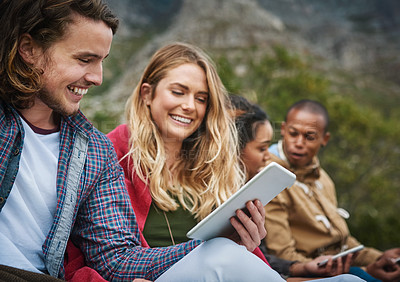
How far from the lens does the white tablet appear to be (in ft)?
4.33

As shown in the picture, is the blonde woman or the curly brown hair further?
the blonde woman

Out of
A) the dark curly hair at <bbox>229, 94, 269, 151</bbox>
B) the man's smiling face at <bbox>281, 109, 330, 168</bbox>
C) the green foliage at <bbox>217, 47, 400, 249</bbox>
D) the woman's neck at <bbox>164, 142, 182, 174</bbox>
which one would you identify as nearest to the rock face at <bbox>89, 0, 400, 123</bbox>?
the green foliage at <bbox>217, 47, 400, 249</bbox>

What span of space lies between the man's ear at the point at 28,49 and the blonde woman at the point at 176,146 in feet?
1.87

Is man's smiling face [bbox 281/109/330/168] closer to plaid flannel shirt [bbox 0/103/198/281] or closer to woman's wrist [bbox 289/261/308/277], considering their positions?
woman's wrist [bbox 289/261/308/277]

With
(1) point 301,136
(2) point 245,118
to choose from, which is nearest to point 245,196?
(2) point 245,118

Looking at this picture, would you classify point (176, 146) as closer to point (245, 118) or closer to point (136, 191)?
point (136, 191)

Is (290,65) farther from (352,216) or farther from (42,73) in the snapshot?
(42,73)

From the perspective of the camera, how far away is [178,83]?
6.76 feet

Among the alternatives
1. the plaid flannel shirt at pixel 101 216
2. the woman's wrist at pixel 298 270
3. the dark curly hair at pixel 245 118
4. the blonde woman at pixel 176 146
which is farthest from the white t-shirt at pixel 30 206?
the woman's wrist at pixel 298 270

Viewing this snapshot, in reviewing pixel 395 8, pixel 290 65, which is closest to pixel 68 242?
pixel 290 65

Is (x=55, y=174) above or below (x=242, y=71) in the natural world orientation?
below

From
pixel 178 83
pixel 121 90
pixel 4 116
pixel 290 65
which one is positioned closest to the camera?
pixel 4 116

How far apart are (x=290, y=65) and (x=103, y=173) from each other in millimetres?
5701

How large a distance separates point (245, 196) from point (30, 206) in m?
0.71
